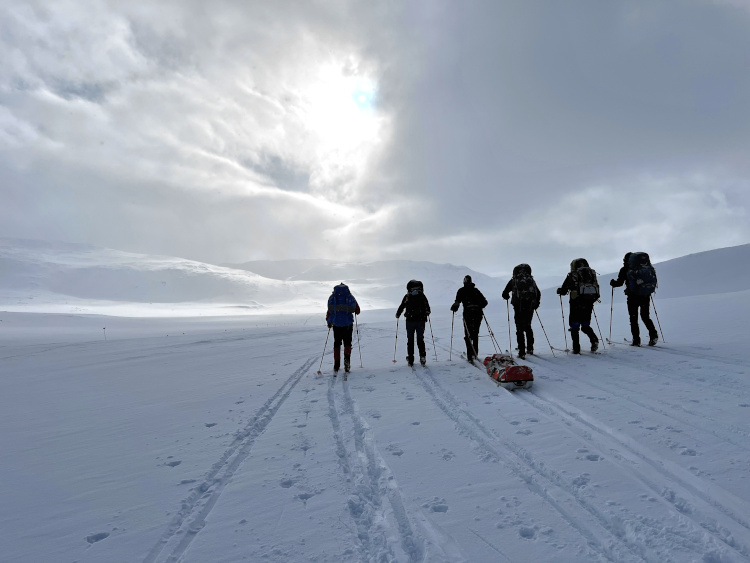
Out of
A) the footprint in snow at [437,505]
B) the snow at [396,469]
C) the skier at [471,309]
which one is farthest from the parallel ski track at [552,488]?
the skier at [471,309]

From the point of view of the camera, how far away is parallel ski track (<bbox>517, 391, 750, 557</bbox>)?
265cm

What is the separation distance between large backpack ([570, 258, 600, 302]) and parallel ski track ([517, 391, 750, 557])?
5.29 meters

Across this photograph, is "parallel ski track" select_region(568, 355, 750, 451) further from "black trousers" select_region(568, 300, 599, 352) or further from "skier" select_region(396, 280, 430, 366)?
"skier" select_region(396, 280, 430, 366)

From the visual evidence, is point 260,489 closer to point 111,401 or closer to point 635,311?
point 111,401

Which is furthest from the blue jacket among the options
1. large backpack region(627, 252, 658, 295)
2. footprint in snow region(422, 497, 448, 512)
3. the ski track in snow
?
large backpack region(627, 252, 658, 295)

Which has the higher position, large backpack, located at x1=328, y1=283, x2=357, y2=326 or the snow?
large backpack, located at x1=328, y1=283, x2=357, y2=326

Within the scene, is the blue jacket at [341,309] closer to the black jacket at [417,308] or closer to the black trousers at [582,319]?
the black jacket at [417,308]

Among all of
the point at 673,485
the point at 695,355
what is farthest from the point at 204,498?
the point at 695,355

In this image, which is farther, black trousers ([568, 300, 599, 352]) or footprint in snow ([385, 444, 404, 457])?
black trousers ([568, 300, 599, 352])

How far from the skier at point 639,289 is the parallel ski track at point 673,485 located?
6239mm

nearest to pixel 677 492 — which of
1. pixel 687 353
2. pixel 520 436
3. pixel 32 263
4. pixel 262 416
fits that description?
pixel 520 436

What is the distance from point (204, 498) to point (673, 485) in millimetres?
4225

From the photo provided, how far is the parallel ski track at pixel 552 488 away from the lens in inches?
99.6

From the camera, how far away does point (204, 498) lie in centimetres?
346
